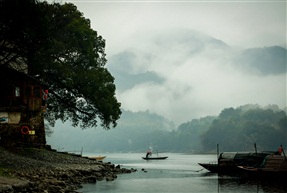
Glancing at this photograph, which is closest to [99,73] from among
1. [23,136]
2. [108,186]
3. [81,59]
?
[81,59]

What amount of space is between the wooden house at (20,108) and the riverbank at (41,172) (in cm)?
228

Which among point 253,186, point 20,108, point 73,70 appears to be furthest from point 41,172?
point 253,186

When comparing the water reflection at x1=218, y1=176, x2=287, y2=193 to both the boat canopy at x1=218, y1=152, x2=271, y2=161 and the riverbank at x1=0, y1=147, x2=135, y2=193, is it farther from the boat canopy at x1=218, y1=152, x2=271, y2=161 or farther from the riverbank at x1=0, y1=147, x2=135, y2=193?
the riverbank at x1=0, y1=147, x2=135, y2=193

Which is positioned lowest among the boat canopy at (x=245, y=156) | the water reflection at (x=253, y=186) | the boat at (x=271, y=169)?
the water reflection at (x=253, y=186)

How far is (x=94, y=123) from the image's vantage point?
4725 cm

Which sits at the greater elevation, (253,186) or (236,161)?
(236,161)

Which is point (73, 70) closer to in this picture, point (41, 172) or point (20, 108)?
point (20, 108)

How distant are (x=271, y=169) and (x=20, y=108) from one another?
2961 centimetres

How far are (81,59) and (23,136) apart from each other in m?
12.5

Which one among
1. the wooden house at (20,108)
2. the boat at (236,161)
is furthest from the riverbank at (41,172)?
the boat at (236,161)

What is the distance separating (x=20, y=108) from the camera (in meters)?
37.2

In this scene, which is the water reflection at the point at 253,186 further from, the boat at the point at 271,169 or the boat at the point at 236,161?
the boat at the point at 236,161

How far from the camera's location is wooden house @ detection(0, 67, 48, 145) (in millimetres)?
36188

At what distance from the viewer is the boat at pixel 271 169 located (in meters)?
39.6
